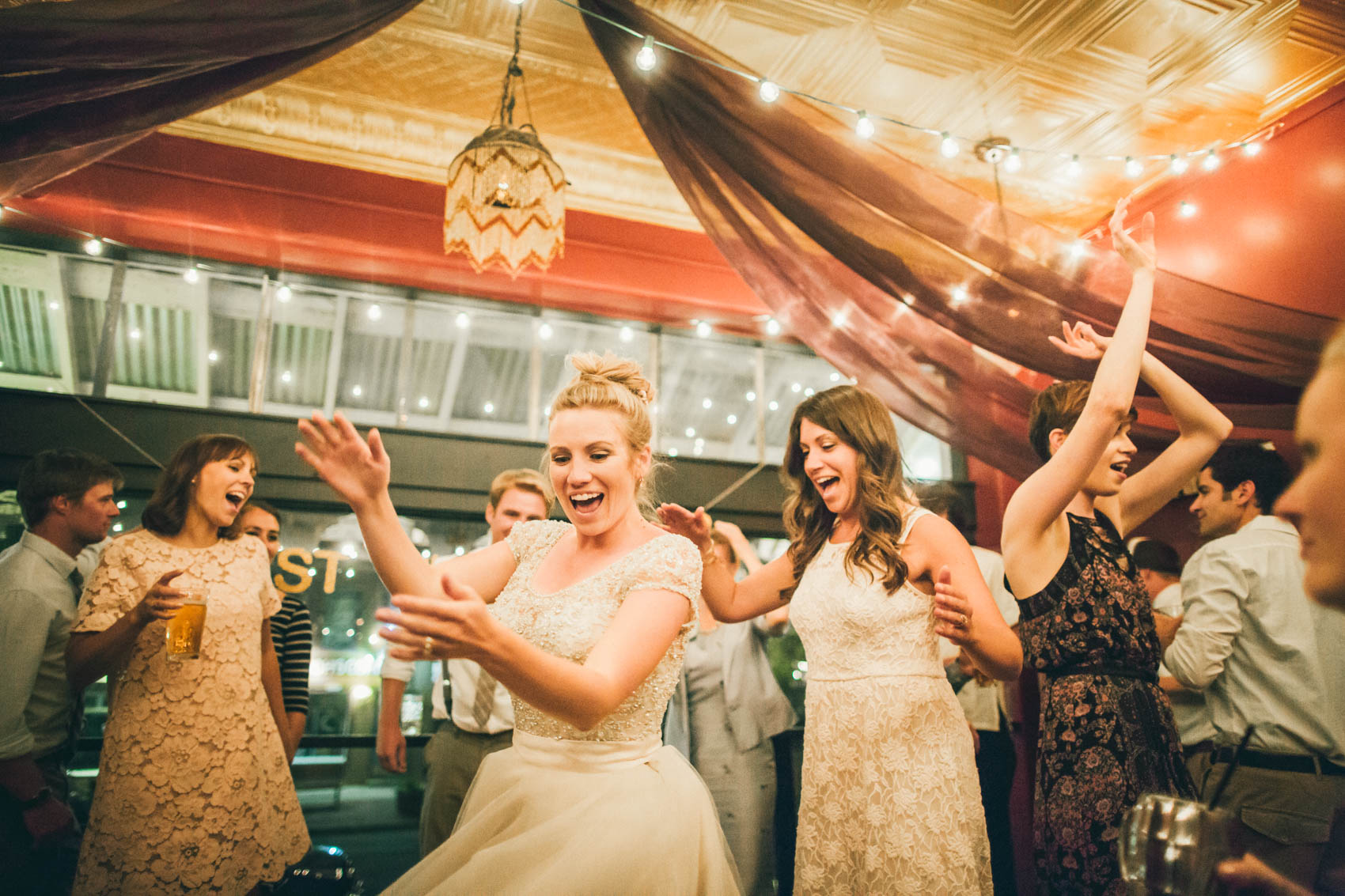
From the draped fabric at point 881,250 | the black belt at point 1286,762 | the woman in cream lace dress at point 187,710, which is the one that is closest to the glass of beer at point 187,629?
the woman in cream lace dress at point 187,710

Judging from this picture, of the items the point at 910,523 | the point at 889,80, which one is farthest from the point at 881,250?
the point at 889,80

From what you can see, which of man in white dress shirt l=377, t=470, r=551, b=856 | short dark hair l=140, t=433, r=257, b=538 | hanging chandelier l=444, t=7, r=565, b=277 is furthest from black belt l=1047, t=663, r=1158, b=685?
short dark hair l=140, t=433, r=257, b=538

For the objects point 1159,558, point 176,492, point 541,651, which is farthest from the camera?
point 1159,558

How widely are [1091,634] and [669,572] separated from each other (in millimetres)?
1010

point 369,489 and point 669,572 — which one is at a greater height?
→ point 369,489

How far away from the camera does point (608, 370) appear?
1.67 meters

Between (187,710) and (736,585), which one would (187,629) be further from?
(736,585)

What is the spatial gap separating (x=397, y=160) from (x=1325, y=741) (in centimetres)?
472

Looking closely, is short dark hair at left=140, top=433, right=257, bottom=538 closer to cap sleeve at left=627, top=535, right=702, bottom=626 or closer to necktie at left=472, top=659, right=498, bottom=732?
necktie at left=472, top=659, right=498, bottom=732

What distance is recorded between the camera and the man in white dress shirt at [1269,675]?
2049mm

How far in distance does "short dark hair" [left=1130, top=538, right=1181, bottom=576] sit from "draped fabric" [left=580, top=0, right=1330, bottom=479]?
132 cm

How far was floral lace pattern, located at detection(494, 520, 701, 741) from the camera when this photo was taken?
4.52ft

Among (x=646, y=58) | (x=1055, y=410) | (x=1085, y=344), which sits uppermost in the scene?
(x=646, y=58)

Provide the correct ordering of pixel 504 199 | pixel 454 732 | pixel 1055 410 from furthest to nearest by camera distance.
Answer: pixel 454 732 → pixel 504 199 → pixel 1055 410
